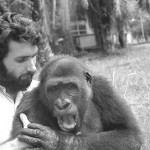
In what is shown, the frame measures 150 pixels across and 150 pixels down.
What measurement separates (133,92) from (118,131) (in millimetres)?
4806

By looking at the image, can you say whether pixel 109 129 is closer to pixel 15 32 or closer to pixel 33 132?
pixel 33 132

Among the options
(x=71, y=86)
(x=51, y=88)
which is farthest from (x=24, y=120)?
(x=71, y=86)

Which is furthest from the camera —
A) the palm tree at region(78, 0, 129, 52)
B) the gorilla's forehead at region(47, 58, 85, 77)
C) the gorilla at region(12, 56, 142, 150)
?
the palm tree at region(78, 0, 129, 52)

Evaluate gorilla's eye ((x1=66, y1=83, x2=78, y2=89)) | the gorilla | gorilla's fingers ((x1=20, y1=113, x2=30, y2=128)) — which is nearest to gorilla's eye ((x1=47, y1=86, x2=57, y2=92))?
the gorilla

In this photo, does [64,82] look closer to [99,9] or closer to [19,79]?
[19,79]

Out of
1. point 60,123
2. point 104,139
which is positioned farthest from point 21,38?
point 104,139

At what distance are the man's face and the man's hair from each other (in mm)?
68

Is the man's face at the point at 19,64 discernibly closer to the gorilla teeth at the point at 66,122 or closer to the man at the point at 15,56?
the man at the point at 15,56

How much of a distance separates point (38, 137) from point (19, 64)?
134 cm

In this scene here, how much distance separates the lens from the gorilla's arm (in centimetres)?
440

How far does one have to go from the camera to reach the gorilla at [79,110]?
4.34m

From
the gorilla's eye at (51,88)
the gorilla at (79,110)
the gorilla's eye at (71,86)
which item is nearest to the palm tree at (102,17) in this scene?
the gorilla at (79,110)

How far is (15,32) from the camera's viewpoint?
4.93 meters

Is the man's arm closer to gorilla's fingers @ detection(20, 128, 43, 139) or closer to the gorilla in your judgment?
gorilla's fingers @ detection(20, 128, 43, 139)
